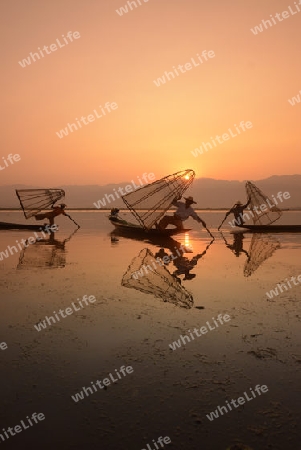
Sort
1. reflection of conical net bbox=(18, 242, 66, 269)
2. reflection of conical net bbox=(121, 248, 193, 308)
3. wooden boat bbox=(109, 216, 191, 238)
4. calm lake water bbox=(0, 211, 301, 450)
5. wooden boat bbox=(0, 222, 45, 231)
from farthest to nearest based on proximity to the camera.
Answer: wooden boat bbox=(0, 222, 45, 231)
wooden boat bbox=(109, 216, 191, 238)
reflection of conical net bbox=(18, 242, 66, 269)
reflection of conical net bbox=(121, 248, 193, 308)
calm lake water bbox=(0, 211, 301, 450)

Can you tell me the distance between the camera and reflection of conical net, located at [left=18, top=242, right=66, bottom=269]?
14.4 metres

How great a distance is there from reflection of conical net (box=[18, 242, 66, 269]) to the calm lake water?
2.42 meters

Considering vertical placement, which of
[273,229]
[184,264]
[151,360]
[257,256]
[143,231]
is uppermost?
[143,231]

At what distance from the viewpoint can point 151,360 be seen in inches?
220

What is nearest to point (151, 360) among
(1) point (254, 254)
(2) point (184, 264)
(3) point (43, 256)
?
(2) point (184, 264)

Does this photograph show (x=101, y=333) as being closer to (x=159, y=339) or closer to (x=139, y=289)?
(x=159, y=339)

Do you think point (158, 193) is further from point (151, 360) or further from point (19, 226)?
point (151, 360)

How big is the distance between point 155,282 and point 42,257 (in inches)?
292

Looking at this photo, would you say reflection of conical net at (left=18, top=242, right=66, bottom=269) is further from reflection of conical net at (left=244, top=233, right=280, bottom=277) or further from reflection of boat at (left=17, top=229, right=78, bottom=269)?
reflection of conical net at (left=244, top=233, right=280, bottom=277)

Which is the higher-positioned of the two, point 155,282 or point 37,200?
point 37,200

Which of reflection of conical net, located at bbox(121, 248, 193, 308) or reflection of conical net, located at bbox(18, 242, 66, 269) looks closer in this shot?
reflection of conical net, located at bbox(121, 248, 193, 308)

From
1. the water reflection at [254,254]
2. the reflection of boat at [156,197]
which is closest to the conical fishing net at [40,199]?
the reflection of boat at [156,197]

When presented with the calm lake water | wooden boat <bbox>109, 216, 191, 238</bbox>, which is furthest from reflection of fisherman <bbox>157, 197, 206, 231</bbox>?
Answer: the calm lake water

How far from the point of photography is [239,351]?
597 centimetres
